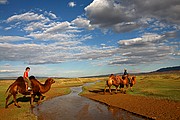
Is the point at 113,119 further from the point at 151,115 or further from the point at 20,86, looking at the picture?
the point at 20,86

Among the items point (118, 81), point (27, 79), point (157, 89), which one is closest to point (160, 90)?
point (157, 89)

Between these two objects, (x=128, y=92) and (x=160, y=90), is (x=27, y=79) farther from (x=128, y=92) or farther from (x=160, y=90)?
(x=160, y=90)

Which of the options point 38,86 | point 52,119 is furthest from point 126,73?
point 52,119

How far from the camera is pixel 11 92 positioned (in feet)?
56.0

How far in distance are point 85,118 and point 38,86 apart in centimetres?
865

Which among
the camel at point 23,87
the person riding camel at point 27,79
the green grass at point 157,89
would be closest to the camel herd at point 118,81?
the green grass at point 157,89

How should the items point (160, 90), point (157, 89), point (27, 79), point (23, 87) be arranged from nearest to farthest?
point (23, 87), point (27, 79), point (160, 90), point (157, 89)

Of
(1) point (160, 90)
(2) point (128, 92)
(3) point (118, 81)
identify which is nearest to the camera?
(1) point (160, 90)

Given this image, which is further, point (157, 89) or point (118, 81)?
point (157, 89)

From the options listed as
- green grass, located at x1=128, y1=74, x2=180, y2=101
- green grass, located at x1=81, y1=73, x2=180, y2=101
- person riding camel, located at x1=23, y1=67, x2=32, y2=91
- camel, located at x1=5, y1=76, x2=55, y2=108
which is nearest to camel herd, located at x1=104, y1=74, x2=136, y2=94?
green grass, located at x1=81, y1=73, x2=180, y2=101

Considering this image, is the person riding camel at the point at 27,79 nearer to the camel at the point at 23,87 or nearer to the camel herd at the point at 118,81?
the camel at the point at 23,87

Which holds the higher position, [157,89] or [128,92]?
[157,89]

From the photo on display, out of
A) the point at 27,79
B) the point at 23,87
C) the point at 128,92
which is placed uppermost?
the point at 27,79

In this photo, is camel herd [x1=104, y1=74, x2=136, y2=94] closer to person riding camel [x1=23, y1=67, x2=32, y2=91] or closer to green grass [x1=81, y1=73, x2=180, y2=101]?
green grass [x1=81, y1=73, x2=180, y2=101]
